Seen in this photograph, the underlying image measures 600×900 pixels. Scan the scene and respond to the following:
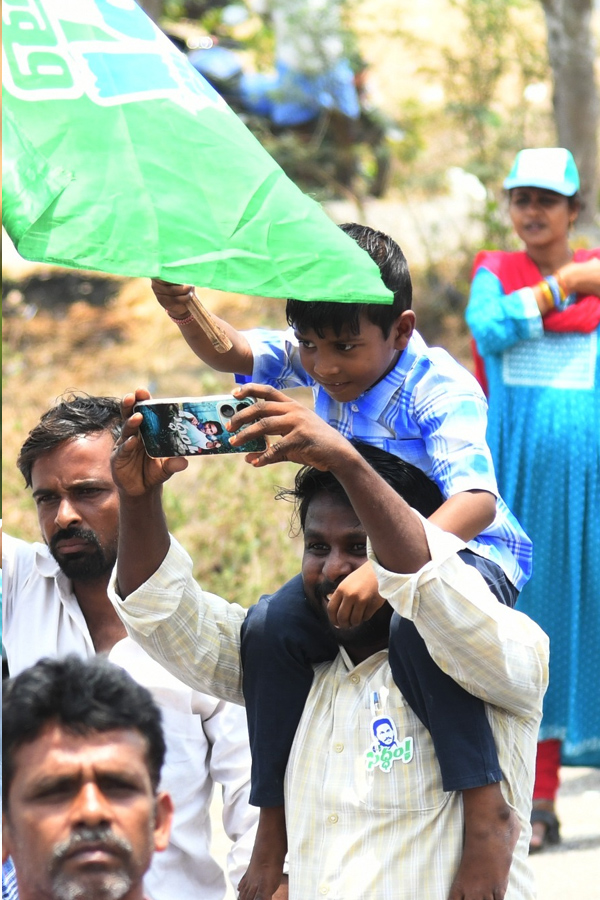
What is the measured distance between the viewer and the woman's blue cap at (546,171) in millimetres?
4191

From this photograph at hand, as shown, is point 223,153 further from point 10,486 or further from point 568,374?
point 10,486

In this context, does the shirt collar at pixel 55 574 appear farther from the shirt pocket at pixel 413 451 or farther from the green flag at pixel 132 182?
the green flag at pixel 132 182

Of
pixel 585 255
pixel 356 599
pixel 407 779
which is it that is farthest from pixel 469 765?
pixel 585 255

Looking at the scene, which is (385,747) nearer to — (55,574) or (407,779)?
(407,779)

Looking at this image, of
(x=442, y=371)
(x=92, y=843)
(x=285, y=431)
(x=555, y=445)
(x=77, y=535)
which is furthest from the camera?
(x=555, y=445)

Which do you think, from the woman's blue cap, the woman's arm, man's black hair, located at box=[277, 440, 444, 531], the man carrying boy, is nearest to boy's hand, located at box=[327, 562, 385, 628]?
the man carrying boy

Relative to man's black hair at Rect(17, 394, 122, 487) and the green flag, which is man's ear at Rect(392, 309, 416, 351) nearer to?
the green flag

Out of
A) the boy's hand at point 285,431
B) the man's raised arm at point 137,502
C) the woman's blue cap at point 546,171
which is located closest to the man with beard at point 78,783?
the boy's hand at point 285,431

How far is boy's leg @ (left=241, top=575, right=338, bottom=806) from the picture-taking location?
2.27 m

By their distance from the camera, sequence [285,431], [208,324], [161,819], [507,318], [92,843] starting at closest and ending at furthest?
[92,843] → [161,819] → [285,431] → [208,324] → [507,318]

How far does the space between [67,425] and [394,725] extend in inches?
45.4

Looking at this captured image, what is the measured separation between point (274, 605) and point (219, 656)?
14 cm

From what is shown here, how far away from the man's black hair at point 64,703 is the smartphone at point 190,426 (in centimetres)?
44

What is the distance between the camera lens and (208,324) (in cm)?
216
